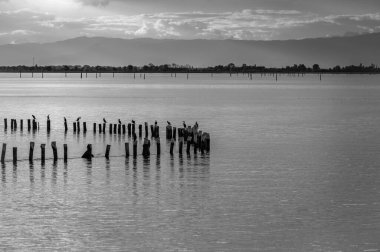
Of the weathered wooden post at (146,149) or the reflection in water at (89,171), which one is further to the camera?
the weathered wooden post at (146,149)

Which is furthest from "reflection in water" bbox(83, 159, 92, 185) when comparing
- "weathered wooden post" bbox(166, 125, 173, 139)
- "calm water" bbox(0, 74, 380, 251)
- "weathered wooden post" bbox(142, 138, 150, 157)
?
"weathered wooden post" bbox(166, 125, 173, 139)

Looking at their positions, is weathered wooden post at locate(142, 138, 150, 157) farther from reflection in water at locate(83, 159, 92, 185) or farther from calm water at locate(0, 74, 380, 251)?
reflection in water at locate(83, 159, 92, 185)

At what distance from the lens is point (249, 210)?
2961 cm

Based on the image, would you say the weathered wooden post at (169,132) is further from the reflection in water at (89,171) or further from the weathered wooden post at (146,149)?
the reflection in water at (89,171)

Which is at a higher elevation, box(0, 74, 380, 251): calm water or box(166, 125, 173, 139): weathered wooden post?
box(166, 125, 173, 139): weathered wooden post

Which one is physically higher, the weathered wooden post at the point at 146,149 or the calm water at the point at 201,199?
the weathered wooden post at the point at 146,149

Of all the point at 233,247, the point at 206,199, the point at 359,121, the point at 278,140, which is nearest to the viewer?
the point at 233,247

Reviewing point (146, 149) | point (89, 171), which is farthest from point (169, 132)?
point (89, 171)

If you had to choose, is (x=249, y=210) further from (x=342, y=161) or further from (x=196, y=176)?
(x=342, y=161)

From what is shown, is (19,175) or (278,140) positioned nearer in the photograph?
(19,175)

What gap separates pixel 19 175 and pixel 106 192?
615 cm

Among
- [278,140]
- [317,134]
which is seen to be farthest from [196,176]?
[317,134]

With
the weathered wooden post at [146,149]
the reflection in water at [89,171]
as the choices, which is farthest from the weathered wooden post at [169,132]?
the reflection in water at [89,171]

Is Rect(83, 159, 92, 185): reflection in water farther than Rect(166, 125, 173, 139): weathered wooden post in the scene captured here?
No
